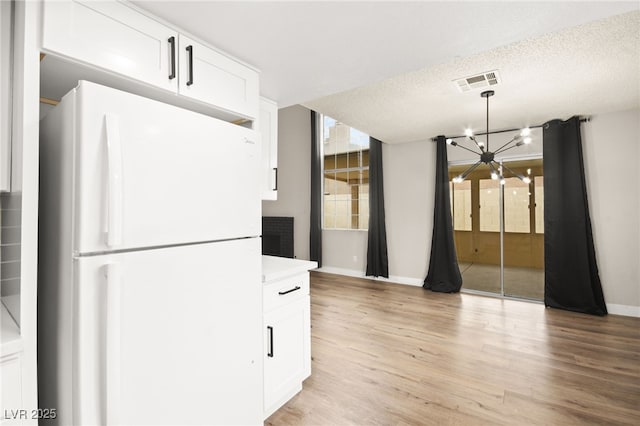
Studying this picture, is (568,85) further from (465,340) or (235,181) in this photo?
(235,181)

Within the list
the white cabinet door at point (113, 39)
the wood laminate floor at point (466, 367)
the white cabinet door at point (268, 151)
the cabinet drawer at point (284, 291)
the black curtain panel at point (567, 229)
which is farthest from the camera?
the black curtain panel at point (567, 229)

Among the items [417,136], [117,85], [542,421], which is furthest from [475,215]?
[117,85]

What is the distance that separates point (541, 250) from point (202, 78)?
5.12 m

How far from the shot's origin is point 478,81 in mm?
2957

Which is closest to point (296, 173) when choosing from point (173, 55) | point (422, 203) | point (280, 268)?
point (422, 203)

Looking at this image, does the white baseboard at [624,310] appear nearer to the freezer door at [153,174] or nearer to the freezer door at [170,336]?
the freezer door at [170,336]

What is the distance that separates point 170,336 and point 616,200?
5200 mm

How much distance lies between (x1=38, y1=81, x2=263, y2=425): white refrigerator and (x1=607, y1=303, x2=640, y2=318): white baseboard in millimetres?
4734

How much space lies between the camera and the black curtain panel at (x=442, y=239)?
16.2 feet

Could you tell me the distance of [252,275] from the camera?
5.34ft

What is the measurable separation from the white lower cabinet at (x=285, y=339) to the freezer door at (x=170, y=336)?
0.67 ft

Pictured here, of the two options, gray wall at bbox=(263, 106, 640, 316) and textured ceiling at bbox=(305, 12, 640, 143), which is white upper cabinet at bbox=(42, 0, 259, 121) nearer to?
textured ceiling at bbox=(305, 12, 640, 143)

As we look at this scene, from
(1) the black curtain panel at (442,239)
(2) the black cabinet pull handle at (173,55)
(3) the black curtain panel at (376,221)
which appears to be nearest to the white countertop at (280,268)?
(2) the black cabinet pull handle at (173,55)

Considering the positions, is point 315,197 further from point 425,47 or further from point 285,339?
point 425,47
